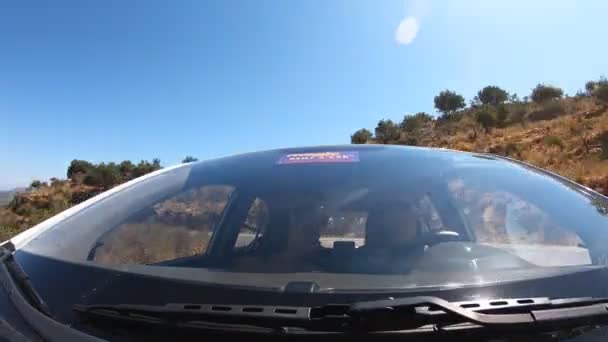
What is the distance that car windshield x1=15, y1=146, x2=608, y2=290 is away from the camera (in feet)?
4.94

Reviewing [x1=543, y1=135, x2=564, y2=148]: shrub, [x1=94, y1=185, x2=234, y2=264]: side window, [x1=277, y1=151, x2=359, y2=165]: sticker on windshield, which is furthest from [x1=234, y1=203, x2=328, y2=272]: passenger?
[x1=543, y1=135, x2=564, y2=148]: shrub

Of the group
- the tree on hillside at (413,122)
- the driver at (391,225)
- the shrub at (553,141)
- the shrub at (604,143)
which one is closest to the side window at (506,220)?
the driver at (391,225)

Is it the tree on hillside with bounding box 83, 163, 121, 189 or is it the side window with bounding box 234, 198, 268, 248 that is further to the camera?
the tree on hillside with bounding box 83, 163, 121, 189

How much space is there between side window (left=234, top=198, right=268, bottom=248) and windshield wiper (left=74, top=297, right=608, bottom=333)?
930mm

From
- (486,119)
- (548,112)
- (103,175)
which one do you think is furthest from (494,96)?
(103,175)

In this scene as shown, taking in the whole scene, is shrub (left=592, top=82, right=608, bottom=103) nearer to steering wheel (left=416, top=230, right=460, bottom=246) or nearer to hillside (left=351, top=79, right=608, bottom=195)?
hillside (left=351, top=79, right=608, bottom=195)

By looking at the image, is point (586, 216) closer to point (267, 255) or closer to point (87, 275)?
point (267, 255)

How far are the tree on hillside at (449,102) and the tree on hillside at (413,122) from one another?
2.49 meters

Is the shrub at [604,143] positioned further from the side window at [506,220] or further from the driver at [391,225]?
the driver at [391,225]

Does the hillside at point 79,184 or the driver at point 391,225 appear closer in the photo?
the driver at point 391,225

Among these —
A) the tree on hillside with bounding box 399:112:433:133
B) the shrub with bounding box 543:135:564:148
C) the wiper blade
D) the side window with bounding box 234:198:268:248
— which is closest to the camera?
the wiper blade

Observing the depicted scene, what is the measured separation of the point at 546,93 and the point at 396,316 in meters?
46.8

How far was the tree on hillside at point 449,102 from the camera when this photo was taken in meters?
47.9

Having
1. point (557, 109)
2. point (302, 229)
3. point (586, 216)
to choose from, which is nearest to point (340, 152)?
point (302, 229)
